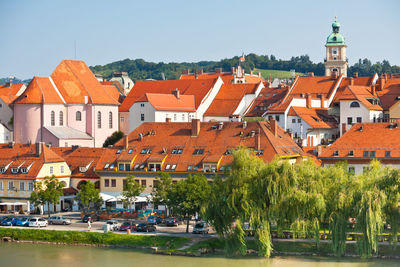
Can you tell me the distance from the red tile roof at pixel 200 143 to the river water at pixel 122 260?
15.7 meters

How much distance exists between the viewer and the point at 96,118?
10288cm

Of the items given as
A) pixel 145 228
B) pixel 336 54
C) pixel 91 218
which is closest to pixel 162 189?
pixel 145 228

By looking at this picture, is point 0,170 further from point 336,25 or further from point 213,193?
point 336,25

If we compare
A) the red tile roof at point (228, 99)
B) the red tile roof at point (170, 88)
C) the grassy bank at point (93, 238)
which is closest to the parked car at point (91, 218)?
the grassy bank at point (93, 238)

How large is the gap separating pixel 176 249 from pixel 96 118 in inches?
1948

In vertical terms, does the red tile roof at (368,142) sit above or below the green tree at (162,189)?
above

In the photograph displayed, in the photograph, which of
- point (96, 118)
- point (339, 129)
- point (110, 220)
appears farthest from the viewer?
point (96, 118)

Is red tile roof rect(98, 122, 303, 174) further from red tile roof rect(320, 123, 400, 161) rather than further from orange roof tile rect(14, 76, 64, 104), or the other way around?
orange roof tile rect(14, 76, 64, 104)

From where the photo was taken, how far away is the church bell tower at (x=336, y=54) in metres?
142

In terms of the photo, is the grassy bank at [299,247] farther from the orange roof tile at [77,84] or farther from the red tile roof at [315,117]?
the orange roof tile at [77,84]

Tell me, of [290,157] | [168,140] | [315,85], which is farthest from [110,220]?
[315,85]

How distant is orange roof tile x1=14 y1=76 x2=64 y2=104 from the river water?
131 ft

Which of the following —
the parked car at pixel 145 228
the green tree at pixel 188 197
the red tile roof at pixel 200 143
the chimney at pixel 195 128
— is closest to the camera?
the green tree at pixel 188 197

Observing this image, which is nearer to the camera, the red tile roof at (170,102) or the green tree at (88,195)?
the green tree at (88,195)
